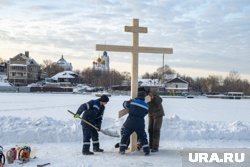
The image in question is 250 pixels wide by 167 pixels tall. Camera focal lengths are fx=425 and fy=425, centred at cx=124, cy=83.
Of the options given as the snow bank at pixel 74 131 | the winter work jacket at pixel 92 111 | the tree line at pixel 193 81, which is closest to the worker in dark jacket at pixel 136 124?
the winter work jacket at pixel 92 111

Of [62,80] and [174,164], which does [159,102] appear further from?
[62,80]

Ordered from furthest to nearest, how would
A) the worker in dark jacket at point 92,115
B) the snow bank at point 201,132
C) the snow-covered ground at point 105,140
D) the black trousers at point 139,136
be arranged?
1. the snow bank at point 201,132
2. the worker in dark jacket at point 92,115
3. the black trousers at point 139,136
4. the snow-covered ground at point 105,140

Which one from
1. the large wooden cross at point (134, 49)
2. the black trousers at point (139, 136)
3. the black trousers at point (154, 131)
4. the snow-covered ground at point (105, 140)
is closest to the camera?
the snow-covered ground at point (105, 140)

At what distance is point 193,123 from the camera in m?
14.1

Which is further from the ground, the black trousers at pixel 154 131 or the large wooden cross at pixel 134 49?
the large wooden cross at pixel 134 49

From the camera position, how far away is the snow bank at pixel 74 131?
39.0ft

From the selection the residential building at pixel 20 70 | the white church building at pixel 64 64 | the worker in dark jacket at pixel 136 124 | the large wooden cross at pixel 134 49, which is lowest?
the worker in dark jacket at pixel 136 124

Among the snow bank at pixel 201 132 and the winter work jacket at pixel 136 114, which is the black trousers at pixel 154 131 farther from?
the snow bank at pixel 201 132

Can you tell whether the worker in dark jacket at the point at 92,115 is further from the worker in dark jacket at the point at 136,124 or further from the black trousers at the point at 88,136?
the worker in dark jacket at the point at 136,124

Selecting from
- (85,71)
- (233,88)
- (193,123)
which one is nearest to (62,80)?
(85,71)

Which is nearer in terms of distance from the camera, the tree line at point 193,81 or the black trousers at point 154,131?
the black trousers at point 154,131

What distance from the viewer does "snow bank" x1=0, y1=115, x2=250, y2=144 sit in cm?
1188

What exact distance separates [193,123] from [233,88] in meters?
109

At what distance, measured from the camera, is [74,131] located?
12289 millimetres
